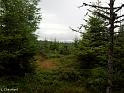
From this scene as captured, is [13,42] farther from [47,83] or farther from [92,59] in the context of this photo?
[92,59]

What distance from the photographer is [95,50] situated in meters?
25.5

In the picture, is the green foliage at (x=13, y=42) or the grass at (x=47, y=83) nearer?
the grass at (x=47, y=83)

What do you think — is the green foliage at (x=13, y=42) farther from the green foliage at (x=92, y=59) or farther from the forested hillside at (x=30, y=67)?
the green foliage at (x=92, y=59)

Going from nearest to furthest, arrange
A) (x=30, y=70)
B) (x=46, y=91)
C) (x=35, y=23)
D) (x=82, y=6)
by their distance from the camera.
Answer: (x=82, y=6), (x=46, y=91), (x=30, y=70), (x=35, y=23)

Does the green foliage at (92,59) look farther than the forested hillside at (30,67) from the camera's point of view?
Yes

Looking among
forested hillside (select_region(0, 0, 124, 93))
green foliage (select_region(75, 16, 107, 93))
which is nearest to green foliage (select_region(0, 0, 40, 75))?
forested hillside (select_region(0, 0, 124, 93))

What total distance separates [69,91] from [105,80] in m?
3.03

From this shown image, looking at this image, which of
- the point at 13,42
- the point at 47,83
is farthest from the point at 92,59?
the point at 13,42

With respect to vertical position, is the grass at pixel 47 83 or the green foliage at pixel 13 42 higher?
the green foliage at pixel 13 42

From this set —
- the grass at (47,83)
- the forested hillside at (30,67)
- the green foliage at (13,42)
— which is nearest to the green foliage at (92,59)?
the forested hillside at (30,67)

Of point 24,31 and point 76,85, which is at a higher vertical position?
point 24,31

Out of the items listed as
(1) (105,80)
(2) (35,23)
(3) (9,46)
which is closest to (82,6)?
(1) (105,80)

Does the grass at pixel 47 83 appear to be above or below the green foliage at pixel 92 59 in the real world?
below

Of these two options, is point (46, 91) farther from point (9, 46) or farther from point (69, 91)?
point (9, 46)
